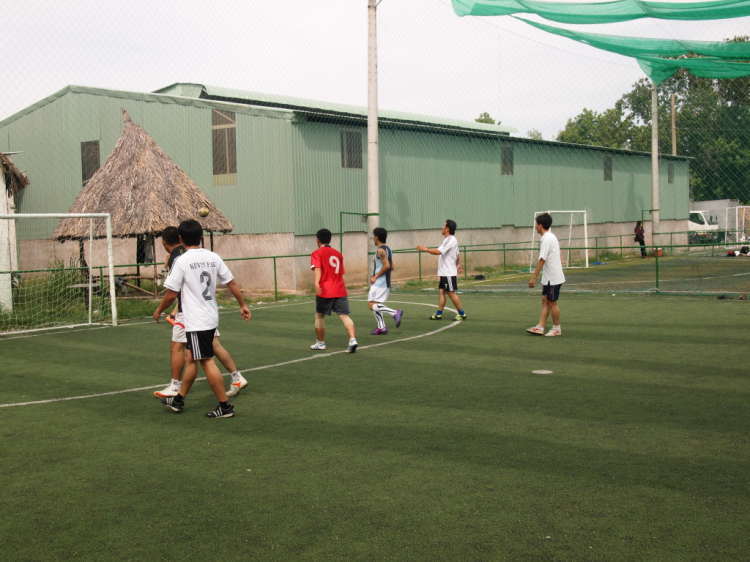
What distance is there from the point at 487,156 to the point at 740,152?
18516 millimetres

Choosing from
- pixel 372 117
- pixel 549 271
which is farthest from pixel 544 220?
pixel 372 117

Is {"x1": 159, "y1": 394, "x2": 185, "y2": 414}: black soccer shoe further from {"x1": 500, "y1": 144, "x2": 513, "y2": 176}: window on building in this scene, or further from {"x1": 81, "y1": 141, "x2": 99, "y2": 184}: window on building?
{"x1": 500, "y1": 144, "x2": 513, "y2": 176}: window on building

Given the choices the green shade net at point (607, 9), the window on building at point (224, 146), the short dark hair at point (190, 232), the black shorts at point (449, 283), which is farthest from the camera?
the window on building at point (224, 146)

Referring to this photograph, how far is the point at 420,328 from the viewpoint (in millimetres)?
13602

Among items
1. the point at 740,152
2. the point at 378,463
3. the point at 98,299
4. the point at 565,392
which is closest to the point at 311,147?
the point at 98,299

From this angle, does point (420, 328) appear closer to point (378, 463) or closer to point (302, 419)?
point (302, 419)

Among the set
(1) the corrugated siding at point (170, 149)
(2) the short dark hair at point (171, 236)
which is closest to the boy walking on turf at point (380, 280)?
(2) the short dark hair at point (171, 236)

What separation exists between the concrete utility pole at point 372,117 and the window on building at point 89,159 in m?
12.2

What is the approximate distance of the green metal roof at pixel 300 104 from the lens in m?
30.5

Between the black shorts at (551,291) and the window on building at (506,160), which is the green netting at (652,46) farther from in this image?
the window on building at (506,160)

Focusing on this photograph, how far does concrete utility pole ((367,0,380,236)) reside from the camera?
21234 millimetres

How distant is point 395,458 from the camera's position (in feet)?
18.8

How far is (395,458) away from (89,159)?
25634 mm

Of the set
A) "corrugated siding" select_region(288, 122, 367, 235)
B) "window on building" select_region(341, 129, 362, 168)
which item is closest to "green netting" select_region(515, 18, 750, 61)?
"corrugated siding" select_region(288, 122, 367, 235)
